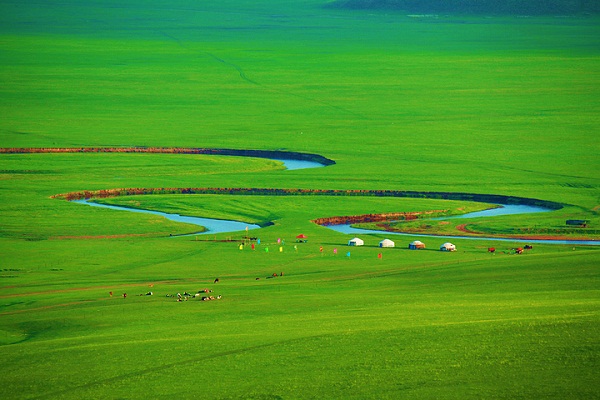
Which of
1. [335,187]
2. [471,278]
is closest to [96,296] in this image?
[471,278]

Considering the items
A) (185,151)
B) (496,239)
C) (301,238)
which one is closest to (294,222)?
(301,238)

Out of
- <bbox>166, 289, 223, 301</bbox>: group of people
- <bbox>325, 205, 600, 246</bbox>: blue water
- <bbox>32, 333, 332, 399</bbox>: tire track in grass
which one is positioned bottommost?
<bbox>32, 333, 332, 399</bbox>: tire track in grass

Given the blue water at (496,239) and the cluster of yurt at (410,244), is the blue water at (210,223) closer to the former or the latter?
the blue water at (496,239)

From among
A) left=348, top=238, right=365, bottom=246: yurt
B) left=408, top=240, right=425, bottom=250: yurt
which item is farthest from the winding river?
left=348, top=238, right=365, bottom=246: yurt

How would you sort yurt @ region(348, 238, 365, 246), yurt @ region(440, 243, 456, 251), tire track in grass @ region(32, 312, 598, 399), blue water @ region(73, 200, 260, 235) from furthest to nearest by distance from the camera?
blue water @ region(73, 200, 260, 235) → yurt @ region(348, 238, 365, 246) → yurt @ region(440, 243, 456, 251) → tire track in grass @ region(32, 312, 598, 399)

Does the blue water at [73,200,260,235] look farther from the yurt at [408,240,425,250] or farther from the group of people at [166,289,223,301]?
the group of people at [166,289,223,301]

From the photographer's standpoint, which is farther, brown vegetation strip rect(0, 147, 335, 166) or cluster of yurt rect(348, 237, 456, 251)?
brown vegetation strip rect(0, 147, 335, 166)

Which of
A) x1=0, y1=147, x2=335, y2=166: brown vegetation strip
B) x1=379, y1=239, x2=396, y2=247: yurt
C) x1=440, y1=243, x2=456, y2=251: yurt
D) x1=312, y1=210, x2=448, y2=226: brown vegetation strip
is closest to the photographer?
x1=440, y1=243, x2=456, y2=251: yurt

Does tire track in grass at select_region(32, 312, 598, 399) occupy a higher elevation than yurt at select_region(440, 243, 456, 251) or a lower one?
lower

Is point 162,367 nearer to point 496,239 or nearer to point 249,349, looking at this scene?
point 249,349
